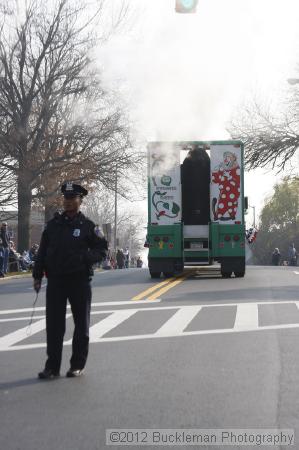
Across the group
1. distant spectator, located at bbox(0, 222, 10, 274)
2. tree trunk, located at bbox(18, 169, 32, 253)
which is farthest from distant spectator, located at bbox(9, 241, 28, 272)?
distant spectator, located at bbox(0, 222, 10, 274)

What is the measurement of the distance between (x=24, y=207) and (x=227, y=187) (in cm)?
1726

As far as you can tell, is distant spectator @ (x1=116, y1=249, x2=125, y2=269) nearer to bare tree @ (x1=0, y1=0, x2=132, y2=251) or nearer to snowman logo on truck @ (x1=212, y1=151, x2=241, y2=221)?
bare tree @ (x1=0, y1=0, x2=132, y2=251)

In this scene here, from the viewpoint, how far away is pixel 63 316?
8.65m

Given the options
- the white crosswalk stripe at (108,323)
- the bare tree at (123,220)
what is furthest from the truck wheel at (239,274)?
the bare tree at (123,220)

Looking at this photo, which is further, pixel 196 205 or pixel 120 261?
pixel 120 261

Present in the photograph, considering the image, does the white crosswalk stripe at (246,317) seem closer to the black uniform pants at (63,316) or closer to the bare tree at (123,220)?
the black uniform pants at (63,316)

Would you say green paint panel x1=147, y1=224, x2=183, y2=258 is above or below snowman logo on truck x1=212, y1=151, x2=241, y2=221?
below

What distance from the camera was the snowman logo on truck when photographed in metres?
24.6

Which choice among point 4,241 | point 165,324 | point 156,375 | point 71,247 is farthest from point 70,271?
point 4,241

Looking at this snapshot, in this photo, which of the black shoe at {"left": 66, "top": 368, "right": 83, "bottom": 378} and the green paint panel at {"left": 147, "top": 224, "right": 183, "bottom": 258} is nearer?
the black shoe at {"left": 66, "top": 368, "right": 83, "bottom": 378}

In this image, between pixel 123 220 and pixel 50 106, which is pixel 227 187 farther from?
pixel 123 220

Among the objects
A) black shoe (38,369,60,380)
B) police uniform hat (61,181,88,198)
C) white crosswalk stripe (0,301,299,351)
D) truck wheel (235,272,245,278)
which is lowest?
black shoe (38,369,60,380)

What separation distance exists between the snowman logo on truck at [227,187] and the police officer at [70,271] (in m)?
16.2

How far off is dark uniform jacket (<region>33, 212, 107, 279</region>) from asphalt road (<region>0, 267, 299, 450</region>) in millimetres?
1072
